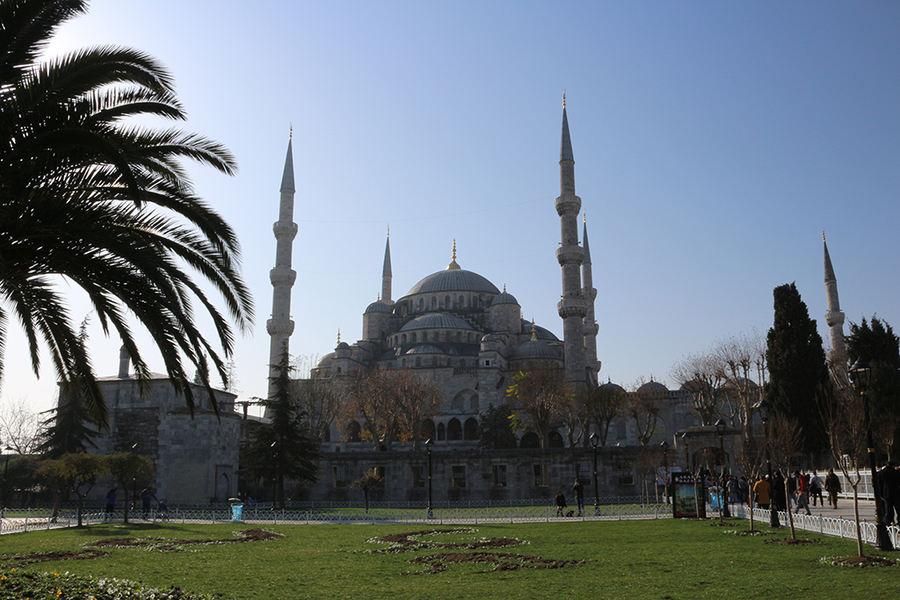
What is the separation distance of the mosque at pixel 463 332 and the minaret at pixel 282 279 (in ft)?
0.21

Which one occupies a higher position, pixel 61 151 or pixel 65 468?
pixel 61 151

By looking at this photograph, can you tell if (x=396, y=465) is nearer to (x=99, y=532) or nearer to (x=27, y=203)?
(x=99, y=532)

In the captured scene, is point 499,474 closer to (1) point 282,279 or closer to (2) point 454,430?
(2) point 454,430

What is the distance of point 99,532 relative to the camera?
57.9 ft

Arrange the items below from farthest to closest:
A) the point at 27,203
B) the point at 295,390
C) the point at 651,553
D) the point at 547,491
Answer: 1. the point at 295,390
2. the point at 547,491
3. the point at 651,553
4. the point at 27,203

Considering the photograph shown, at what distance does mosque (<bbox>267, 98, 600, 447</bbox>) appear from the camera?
142ft

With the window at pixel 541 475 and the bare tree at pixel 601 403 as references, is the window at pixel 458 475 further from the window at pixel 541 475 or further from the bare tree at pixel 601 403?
the bare tree at pixel 601 403

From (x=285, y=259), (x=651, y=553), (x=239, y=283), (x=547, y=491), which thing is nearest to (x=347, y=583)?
(x=239, y=283)

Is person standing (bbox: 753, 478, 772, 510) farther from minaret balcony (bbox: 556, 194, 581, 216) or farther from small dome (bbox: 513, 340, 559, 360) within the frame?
small dome (bbox: 513, 340, 559, 360)

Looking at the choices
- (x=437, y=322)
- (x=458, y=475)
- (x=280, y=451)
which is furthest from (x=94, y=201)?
(x=437, y=322)

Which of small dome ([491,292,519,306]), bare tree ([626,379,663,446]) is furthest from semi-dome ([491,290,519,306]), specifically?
bare tree ([626,379,663,446])

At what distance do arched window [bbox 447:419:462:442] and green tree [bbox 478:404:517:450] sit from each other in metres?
6.78

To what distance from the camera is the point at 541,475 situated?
3322cm

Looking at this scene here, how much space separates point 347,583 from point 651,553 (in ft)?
15.9
